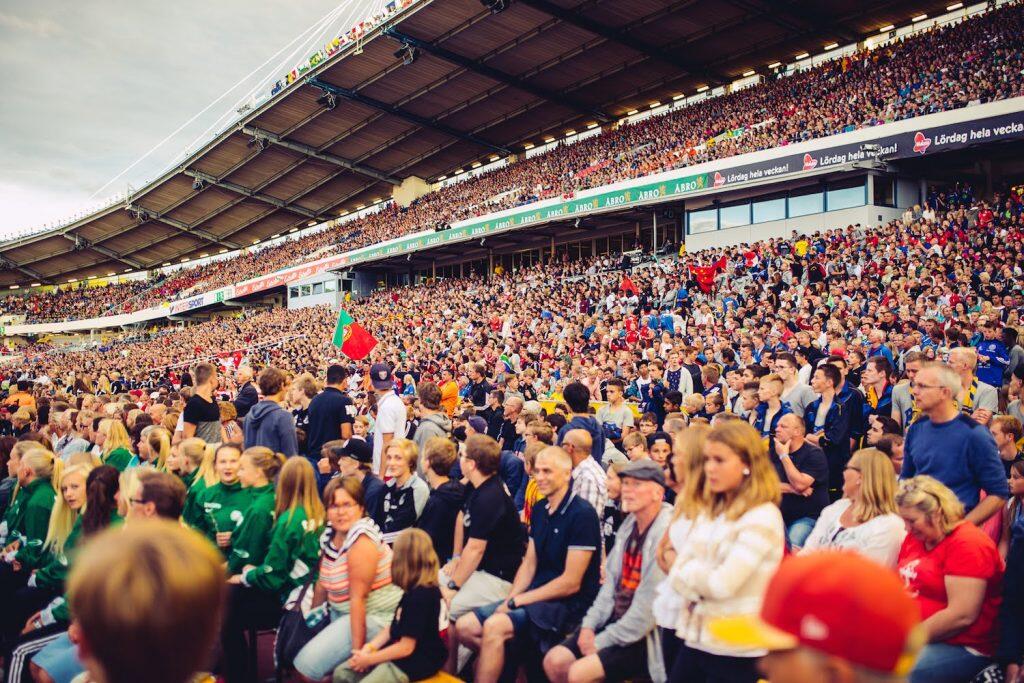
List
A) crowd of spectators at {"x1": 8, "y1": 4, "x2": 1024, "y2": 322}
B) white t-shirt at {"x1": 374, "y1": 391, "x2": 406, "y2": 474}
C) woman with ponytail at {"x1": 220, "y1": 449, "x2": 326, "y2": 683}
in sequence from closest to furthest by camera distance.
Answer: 1. woman with ponytail at {"x1": 220, "y1": 449, "x2": 326, "y2": 683}
2. white t-shirt at {"x1": 374, "y1": 391, "x2": 406, "y2": 474}
3. crowd of spectators at {"x1": 8, "y1": 4, "x2": 1024, "y2": 322}

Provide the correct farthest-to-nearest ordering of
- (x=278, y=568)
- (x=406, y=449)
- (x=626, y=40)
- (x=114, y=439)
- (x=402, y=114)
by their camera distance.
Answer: (x=402, y=114) → (x=626, y=40) → (x=114, y=439) → (x=406, y=449) → (x=278, y=568)

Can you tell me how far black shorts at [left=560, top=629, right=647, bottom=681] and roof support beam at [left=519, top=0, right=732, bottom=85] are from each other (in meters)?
27.6

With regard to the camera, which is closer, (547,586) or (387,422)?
(547,586)

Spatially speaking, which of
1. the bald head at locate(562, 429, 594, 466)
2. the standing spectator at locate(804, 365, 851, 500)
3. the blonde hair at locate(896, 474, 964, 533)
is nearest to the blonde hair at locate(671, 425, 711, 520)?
the blonde hair at locate(896, 474, 964, 533)

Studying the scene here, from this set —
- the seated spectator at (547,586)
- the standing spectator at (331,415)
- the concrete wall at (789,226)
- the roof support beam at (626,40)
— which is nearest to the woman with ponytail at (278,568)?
the seated spectator at (547,586)

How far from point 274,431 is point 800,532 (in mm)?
4231

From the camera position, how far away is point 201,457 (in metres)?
5.53

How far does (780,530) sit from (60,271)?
7233cm

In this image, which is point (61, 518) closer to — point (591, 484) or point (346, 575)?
point (346, 575)

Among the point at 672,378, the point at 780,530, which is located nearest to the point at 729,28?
the point at 672,378

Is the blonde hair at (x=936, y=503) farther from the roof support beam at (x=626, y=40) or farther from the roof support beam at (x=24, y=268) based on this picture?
the roof support beam at (x=24, y=268)

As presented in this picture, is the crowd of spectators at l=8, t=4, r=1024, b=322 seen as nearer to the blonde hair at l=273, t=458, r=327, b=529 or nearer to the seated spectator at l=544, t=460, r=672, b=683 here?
the seated spectator at l=544, t=460, r=672, b=683

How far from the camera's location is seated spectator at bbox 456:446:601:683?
396cm

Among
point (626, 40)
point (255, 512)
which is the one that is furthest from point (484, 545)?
point (626, 40)
